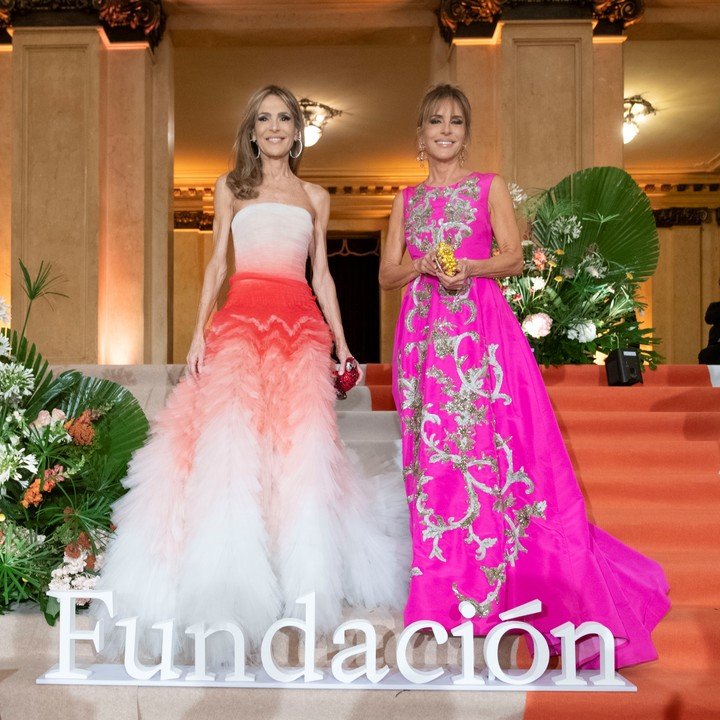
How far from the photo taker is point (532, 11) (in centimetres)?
790

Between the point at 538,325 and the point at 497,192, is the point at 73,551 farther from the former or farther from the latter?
the point at 538,325

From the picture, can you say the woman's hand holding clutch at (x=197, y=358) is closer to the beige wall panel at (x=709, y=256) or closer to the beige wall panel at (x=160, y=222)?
the beige wall panel at (x=160, y=222)

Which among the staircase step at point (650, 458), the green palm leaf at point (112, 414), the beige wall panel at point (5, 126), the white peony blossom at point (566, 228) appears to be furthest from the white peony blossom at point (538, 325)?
the beige wall panel at point (5, 126)

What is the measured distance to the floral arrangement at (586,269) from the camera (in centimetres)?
595

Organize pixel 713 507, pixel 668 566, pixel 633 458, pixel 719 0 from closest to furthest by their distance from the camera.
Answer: pixel 668 566 → pixel 713 507 → pixel 633 458 → pixel 719 0

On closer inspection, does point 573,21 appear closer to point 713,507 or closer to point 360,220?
point 713,507

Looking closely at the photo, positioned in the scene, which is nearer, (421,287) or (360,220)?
(421,287)

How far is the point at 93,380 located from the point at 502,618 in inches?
78.4

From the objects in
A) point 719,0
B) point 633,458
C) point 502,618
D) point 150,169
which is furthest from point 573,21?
point 502,618

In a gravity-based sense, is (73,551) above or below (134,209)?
below

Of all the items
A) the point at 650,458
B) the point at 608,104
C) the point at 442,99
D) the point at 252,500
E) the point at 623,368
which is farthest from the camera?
the point at 608,104

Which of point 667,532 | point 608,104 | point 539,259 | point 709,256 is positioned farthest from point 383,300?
point 667,532

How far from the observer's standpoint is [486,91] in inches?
322

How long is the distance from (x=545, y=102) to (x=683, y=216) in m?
8.20
